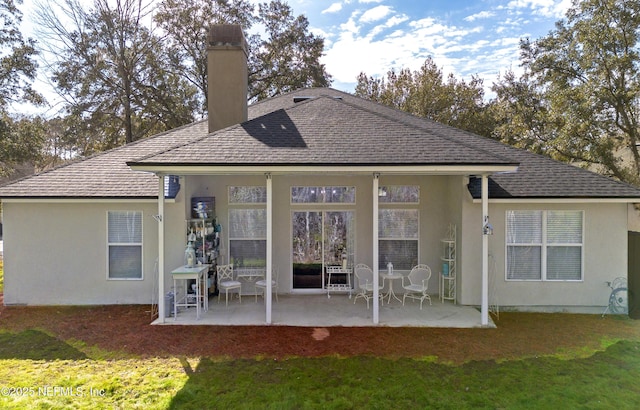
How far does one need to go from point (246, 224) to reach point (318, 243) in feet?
6.51

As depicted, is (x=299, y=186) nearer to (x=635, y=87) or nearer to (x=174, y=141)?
(x=174, y=141)

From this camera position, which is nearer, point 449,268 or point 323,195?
point 449,268

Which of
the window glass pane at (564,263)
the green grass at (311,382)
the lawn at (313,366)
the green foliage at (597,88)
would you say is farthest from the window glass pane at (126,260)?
the green foliage at (597,88)

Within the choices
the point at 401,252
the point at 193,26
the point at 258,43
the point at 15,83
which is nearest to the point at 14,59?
the point at 15,83

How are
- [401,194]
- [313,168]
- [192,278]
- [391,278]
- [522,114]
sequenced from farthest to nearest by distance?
[522,114], [401,194], [391,278], [192,278], [313,168]

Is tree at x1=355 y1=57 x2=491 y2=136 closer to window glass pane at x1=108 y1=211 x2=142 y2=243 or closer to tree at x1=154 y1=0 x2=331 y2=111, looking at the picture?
tree at x1=154 y1=0 x2=331 y2=111

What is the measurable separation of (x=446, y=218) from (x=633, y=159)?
1267cm

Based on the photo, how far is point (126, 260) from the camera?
8.49 m

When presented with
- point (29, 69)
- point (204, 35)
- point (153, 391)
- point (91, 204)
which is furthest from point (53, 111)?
point (153, 391)

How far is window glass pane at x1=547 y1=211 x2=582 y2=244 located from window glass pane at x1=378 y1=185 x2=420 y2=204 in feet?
10.0

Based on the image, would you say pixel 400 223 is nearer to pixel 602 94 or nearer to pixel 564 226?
pixel 564 226

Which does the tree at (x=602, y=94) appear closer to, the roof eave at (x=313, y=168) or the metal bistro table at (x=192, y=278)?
the roof eave at (x=313, y=168)

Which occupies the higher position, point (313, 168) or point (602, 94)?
point (602, 94)

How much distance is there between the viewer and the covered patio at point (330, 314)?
23.4 ft
